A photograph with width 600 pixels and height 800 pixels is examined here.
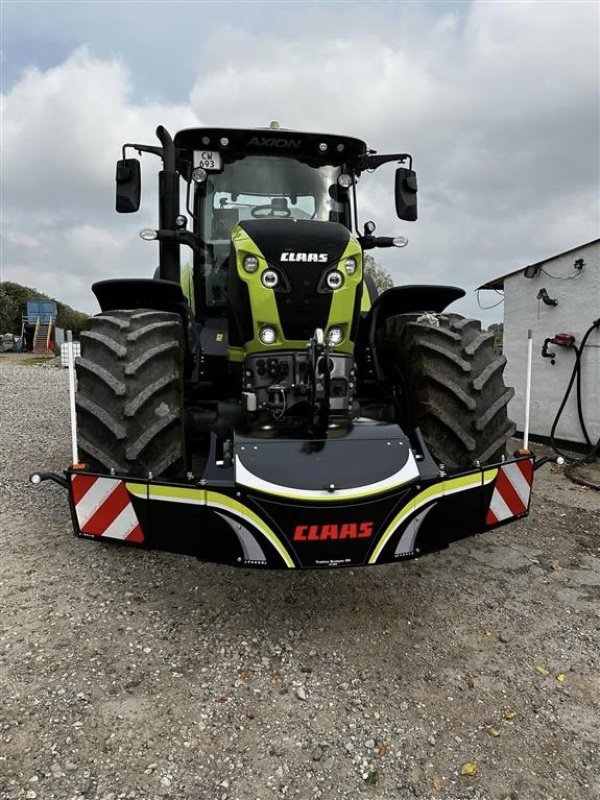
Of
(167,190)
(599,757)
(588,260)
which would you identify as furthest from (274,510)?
(588,260)

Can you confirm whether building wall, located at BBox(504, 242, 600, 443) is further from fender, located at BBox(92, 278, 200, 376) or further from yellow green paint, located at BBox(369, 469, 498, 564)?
fender, located at BBox(92, 278, 200, 376)

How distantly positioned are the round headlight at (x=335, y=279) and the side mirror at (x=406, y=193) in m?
1.60

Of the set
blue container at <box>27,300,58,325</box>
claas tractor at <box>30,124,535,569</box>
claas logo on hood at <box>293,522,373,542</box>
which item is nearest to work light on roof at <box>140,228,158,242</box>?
claas tractor at <box>30,124,535,569</box>

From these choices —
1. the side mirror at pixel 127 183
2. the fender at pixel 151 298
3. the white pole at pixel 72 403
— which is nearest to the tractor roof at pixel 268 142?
the side mirror at pixel 127 183

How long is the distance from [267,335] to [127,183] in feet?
5.67

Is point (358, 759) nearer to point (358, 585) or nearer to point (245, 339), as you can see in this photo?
point (358, 585)

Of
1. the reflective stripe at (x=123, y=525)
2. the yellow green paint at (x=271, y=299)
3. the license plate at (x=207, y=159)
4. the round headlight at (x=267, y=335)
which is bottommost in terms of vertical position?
the reflective stripe at (x=123, y=525)

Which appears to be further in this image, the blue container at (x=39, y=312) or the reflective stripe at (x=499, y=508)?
the blue container at (x=39, y=312)

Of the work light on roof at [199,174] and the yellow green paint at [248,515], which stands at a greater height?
the work light on roof at [199,174]

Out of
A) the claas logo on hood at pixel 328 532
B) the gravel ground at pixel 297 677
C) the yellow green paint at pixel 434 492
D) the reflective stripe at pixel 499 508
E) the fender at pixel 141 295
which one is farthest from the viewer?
the fender at pixel 141 295

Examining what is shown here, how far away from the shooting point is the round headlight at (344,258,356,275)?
3.12 m

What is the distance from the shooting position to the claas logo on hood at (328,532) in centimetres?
236

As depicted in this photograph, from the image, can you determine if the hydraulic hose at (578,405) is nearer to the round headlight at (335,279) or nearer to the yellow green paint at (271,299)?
the yellow green paint at (271,299)

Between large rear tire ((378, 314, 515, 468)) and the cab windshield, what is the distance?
1.33 metres
